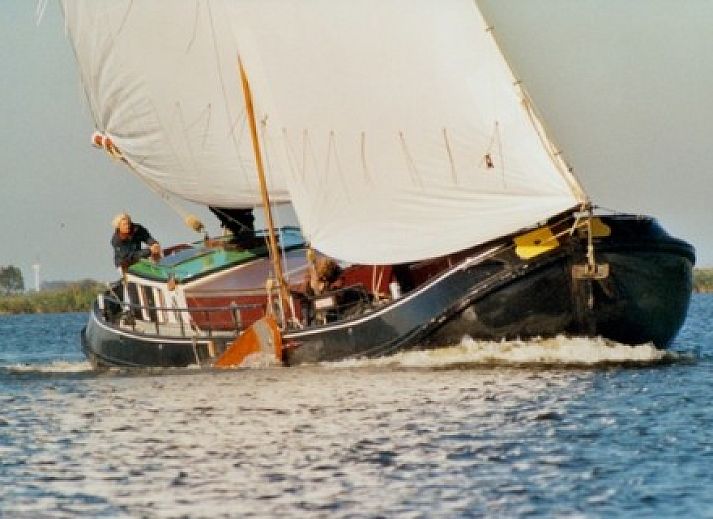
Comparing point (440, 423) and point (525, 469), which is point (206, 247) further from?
point (525, 469)

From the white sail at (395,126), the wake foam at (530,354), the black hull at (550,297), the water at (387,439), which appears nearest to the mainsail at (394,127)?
the white sail at (395,126)

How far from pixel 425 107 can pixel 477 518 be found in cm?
1399

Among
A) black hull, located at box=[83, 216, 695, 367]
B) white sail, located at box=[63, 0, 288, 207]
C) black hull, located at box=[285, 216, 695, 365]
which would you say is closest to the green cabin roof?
white sail, located at box=[63, 0, 288, 207]

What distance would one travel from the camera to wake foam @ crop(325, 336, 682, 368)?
2780 cm

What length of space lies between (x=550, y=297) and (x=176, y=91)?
468 inches

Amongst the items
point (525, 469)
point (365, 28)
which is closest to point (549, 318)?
point (365, 28)

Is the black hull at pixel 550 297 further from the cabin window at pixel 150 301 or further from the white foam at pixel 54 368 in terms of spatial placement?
the white foam at pixel 54 368

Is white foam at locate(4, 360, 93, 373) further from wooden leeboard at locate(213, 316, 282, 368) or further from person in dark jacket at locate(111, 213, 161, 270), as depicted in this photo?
wooden leeboard at locate(213, 316, 282, 368)

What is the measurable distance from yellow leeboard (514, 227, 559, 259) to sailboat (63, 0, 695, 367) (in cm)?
3

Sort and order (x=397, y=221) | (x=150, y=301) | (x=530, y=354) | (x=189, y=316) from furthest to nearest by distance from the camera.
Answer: (x=150, y=301), (x=189, y=316), (x=397, y=221), (x=530, y=354)

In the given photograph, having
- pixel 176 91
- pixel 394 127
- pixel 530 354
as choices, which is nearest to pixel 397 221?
pixel 394 127

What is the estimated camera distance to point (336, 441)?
2025 centimetres

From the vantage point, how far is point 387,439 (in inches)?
797

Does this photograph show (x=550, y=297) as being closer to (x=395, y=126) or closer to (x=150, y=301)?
(x=395, y=126)
